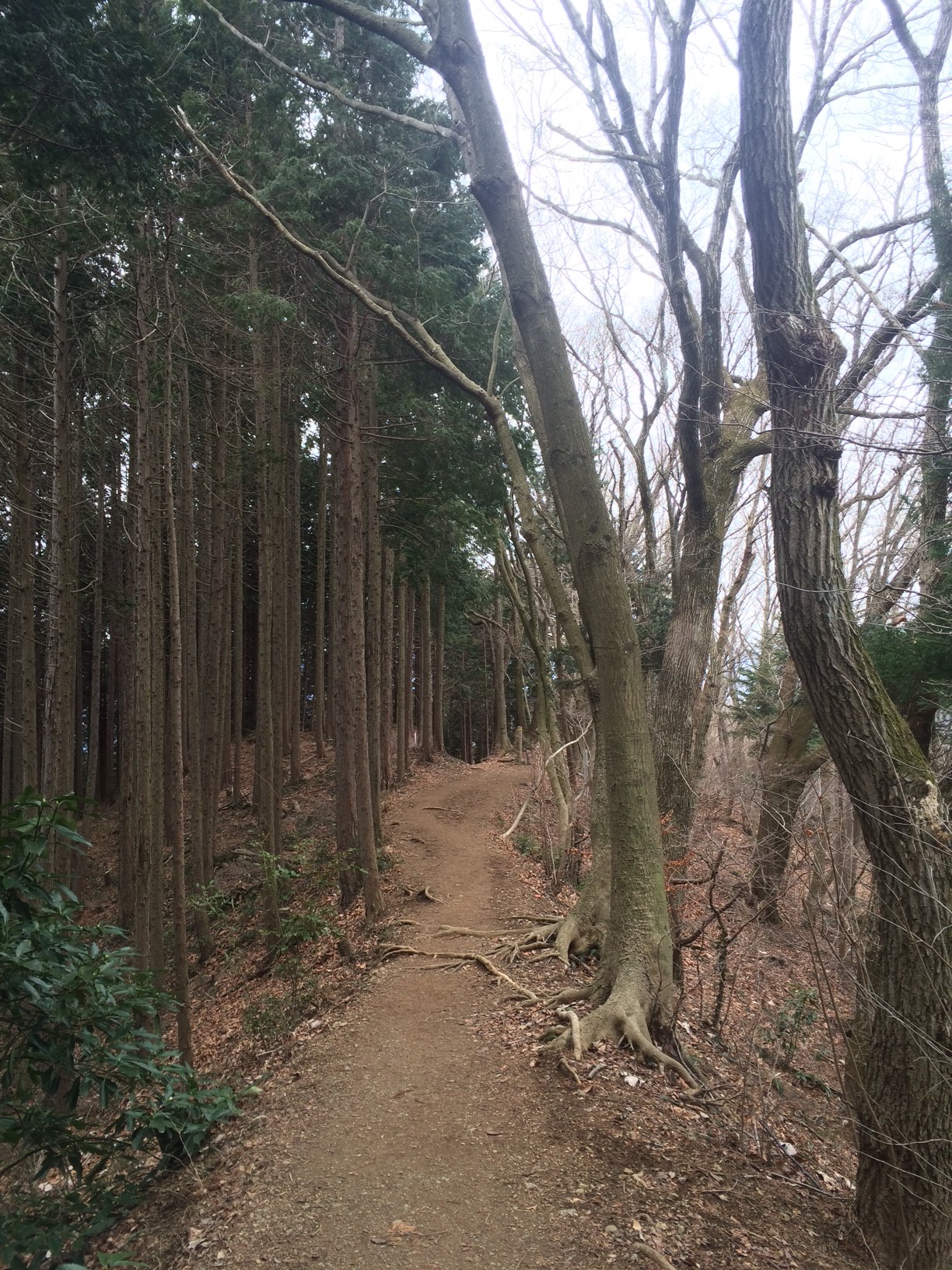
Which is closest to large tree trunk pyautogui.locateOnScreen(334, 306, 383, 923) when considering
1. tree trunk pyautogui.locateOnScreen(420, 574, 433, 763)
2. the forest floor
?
the forest floor

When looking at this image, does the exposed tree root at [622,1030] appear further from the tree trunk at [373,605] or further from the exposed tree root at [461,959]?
the tree trunk at [373,605]

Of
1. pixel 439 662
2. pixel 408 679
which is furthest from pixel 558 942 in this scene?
pixel 439 662

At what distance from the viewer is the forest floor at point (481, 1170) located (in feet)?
11.6

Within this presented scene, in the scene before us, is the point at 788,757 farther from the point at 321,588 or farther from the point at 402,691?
the point at 321,588

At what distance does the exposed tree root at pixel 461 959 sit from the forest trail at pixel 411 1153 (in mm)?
132

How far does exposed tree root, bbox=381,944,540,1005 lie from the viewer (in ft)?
21.9

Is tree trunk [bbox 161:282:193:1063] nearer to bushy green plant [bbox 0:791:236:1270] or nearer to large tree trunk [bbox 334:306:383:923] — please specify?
large tree trunk [bbox 334:306:383:923]

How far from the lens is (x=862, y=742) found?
3.83 m

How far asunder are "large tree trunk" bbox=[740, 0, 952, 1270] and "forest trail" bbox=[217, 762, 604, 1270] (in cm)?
151

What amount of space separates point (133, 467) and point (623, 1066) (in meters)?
8.38

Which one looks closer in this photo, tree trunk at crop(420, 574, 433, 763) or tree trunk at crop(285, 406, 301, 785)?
tree trunk at crop(285, 406, 301, 785)

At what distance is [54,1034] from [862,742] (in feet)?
13.3

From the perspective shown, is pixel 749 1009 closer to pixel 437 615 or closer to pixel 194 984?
pixel 194 984

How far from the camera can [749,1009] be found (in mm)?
7512
